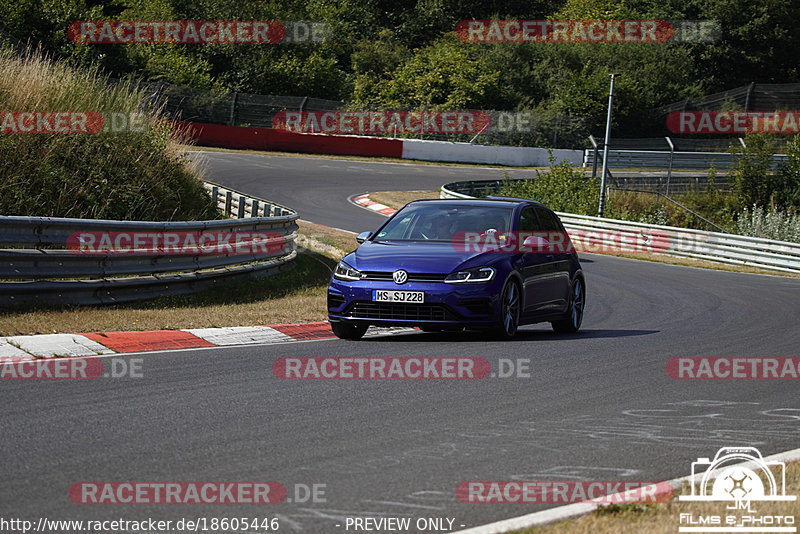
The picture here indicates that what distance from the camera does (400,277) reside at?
423 inches

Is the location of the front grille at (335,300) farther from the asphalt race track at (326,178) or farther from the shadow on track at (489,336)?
the asphalt race track at (326,178)

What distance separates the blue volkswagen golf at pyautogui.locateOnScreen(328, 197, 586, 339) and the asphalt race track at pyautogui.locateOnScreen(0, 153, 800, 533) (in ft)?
1.08

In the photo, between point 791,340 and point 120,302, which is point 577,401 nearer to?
point 791,340

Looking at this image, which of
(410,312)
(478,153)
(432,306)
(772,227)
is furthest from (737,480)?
(478,153)

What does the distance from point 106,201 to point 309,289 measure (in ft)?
11.4

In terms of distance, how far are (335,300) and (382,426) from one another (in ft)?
14.0

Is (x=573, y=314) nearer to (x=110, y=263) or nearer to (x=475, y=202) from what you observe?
(x=475, y=202)

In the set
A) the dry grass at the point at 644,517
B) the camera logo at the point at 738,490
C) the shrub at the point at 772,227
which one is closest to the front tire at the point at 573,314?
the camera logo at the point at 738,490

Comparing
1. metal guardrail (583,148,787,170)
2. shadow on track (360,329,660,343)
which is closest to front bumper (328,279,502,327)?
shadow on track (360,329,660,343)

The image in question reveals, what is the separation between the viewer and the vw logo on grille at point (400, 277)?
10.7 metres

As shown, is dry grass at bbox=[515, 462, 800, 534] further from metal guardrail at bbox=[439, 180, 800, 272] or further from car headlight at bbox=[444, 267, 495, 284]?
metal guardrail at bbox=[439, 180, 800, 272]

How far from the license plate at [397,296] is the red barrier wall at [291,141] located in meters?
35.9

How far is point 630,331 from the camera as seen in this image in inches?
523

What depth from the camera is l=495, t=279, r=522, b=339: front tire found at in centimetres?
1105
